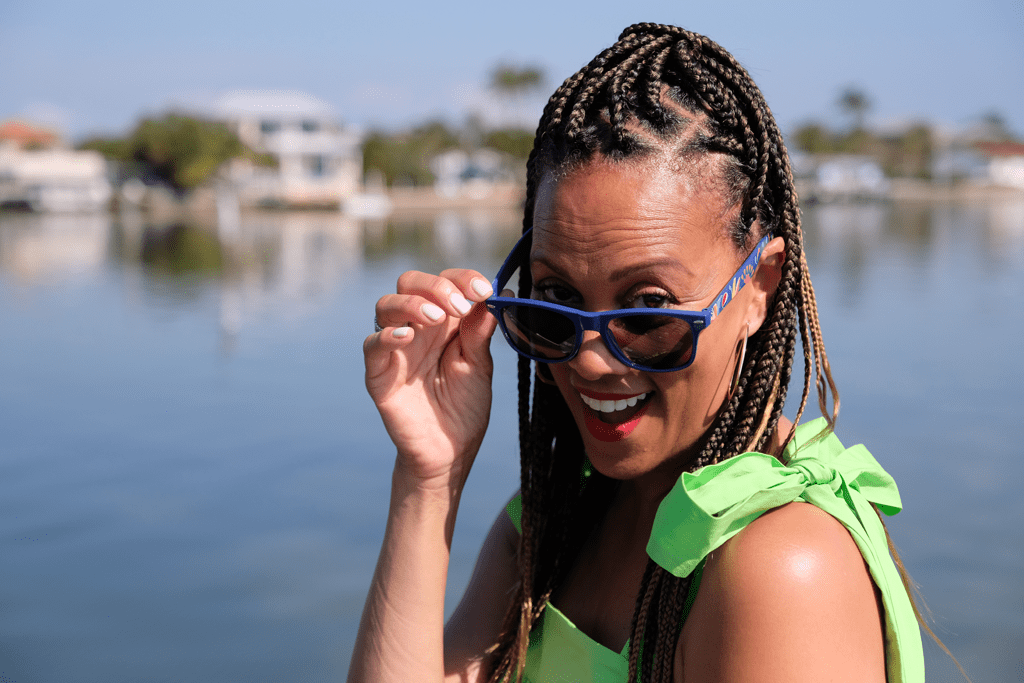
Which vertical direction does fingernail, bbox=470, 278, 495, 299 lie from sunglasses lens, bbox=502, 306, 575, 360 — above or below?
above

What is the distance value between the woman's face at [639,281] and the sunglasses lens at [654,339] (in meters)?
0.03

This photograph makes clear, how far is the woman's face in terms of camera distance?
1.58 meters

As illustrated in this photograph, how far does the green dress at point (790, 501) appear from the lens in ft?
4.55

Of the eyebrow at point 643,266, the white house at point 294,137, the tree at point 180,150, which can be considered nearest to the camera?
the eyebrow at point 643,266

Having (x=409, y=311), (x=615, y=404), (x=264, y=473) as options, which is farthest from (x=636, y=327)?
(x=264, y=473)

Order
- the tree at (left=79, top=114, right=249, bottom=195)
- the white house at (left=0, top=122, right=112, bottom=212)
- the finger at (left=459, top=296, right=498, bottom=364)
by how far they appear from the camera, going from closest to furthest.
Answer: the finger at (left=459, top=296, right=498, bottom=364) → the white house at (left=0, top=122, right=112, bottom=212) → the tree at (left=79, top=114, right=249, bottom=195)

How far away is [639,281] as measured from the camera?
1.60m

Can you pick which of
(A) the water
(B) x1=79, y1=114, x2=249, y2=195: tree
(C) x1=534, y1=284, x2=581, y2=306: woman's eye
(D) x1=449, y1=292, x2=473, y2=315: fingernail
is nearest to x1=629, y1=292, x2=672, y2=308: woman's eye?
(C) x1=534, y1=284, x2=581, y2=306: woman's eye

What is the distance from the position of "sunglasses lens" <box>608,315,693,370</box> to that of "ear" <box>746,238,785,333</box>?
205 millimetres

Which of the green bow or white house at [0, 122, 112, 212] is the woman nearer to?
the green bow

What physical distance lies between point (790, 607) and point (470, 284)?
820mm

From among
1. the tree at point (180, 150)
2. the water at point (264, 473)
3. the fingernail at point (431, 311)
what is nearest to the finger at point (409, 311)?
the fingernail at point (431, 311)

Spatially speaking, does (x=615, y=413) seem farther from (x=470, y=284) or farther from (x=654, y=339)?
(x=470, y=284)

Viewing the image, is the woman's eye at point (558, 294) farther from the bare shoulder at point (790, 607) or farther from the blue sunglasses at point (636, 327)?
the bare shoulder at point (790, 607)
